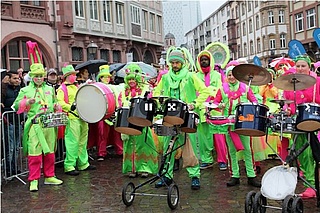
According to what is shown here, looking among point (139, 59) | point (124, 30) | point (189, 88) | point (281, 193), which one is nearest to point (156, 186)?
point (189, 88)

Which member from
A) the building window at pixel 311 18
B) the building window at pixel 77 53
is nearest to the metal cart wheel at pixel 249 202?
the building window at pixel 77 53

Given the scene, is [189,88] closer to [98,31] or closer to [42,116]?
[42,116]

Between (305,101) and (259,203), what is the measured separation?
5.00 ft

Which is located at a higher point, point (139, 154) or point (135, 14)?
point (135, 14)

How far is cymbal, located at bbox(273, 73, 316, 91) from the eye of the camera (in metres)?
4.96

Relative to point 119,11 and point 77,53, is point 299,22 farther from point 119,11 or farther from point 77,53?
point 77,53


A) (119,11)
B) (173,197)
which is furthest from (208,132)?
(119,11)

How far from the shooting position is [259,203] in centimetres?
488

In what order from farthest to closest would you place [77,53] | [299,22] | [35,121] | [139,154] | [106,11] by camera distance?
1. [299,22]
2. [106,11]
3. [77,53]
4. [139,154]
5. [35,121]

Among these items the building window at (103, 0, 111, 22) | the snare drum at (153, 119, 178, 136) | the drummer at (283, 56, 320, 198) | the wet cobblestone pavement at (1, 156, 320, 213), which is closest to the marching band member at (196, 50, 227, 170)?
the wet cobblestone pavement at (1, 156, 320, 213)

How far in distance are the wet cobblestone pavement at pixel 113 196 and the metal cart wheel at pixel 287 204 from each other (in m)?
0.84

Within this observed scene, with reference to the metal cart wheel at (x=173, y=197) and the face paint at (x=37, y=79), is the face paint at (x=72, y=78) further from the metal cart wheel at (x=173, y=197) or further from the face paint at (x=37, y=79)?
the metal cart wheel at (x=173, y=197)

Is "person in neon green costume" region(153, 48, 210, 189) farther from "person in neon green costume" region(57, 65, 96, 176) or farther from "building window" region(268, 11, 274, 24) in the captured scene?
"building window" region(268, 11, 274, 24)

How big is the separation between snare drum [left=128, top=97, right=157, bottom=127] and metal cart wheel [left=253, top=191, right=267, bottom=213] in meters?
1.62
